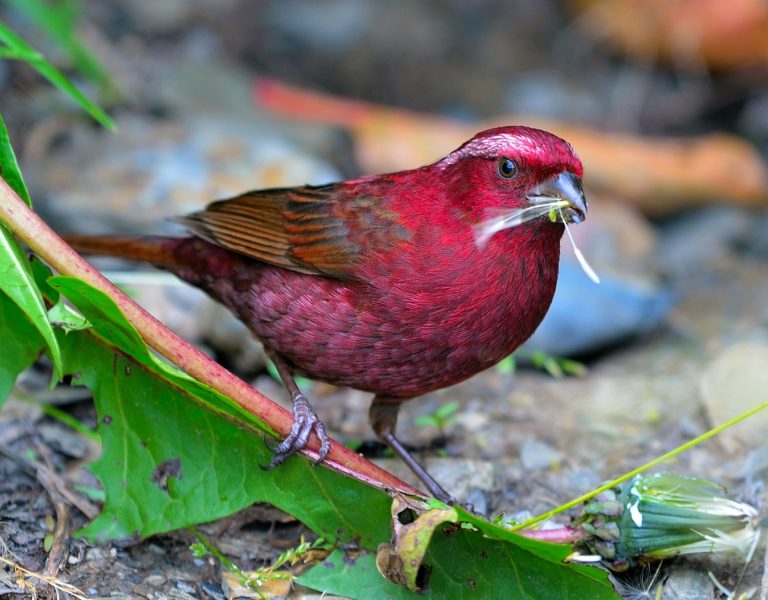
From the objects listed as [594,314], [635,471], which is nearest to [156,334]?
[635,471]

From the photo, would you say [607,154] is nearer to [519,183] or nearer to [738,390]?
[738,390]

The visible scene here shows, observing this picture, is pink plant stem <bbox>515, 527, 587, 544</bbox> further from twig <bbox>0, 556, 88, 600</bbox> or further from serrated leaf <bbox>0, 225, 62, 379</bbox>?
serrated leaf <bbox>0, 225, 62, 379</bbox>

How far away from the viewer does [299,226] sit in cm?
379

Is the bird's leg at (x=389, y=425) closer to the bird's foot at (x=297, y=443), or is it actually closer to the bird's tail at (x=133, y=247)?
the bird's foot at (x=297, y=443)

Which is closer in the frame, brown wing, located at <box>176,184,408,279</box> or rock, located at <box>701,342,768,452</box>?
brown wing, located at <box>176,184,408,279</box>

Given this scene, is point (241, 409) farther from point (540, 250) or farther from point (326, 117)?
point (326, 117)

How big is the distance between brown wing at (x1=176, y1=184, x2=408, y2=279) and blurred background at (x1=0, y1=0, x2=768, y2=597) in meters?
0.76

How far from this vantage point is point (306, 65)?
7.57 metres

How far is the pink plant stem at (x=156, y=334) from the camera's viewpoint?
2.93 m

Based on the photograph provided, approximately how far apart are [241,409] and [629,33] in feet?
18.4

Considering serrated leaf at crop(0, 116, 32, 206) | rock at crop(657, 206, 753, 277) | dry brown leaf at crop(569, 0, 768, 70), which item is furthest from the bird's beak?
dry brown leaf at crop(569, 0, 768, 70)

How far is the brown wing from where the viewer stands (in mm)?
3484

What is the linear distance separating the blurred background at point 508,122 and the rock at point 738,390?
0.04ft

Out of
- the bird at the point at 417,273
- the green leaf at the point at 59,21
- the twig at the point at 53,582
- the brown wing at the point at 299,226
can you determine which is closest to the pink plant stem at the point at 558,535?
the bird at the point at 417,273
